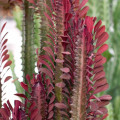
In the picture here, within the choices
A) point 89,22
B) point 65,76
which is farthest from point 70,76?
point 89,22

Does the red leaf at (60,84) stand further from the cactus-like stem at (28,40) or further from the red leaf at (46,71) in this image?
the cactus-like stem at (28,40)

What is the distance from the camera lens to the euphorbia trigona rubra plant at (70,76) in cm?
44

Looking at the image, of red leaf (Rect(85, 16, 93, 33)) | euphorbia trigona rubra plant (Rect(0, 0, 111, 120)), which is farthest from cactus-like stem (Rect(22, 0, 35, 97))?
red leaf (Rect(85, 16, 93, 33))

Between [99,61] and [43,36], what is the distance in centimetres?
16

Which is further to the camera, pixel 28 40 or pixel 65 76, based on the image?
pixel 28 40

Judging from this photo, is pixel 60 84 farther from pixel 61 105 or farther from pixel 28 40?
pixel 28 40

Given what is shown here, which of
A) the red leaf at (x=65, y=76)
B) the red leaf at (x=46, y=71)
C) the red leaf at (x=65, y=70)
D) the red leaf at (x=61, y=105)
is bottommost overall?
the red leaf at (x=61, y=105)

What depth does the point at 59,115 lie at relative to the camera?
0.49 m

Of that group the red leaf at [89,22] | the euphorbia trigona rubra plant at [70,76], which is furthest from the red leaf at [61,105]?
the red leaf at [89,22]

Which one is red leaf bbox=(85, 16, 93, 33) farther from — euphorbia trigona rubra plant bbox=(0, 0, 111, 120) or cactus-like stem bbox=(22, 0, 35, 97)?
cactus-like stem bbox=(22, 0, 35, 97)

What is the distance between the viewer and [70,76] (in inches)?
17.7

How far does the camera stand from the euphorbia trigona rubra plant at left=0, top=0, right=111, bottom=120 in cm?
44

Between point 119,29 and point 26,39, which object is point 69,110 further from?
point 119,29

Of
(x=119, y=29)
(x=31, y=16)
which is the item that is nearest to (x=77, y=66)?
(x=31, y=16)
